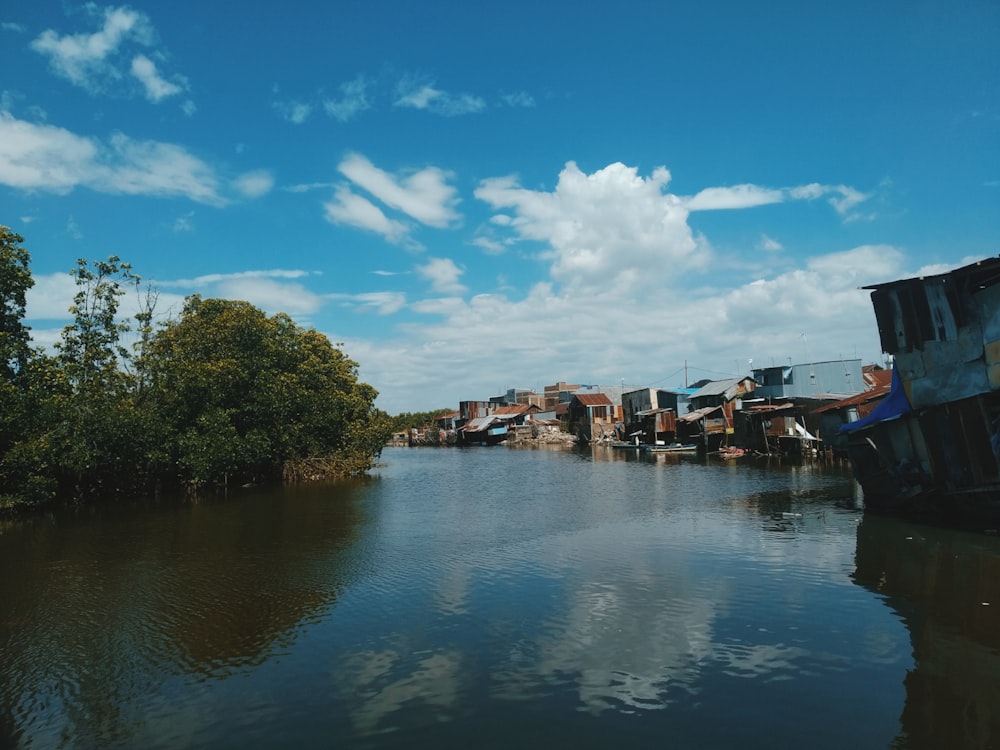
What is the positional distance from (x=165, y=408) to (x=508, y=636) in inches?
1019

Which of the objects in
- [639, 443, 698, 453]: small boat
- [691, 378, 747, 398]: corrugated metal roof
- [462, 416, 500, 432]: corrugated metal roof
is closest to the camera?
[639, 443, 698, 453]: small boat

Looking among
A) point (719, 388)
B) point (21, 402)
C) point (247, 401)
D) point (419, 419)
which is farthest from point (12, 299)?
point (419, 419)

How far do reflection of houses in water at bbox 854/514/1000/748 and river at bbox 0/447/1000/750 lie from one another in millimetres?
43

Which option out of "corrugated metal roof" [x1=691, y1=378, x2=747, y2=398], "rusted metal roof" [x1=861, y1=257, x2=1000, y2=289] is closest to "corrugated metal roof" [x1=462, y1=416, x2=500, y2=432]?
"corrugated metal roof" [x1=691, y1=378, x2=747, y2=398]

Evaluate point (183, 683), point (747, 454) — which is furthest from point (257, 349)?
point (747, 454)

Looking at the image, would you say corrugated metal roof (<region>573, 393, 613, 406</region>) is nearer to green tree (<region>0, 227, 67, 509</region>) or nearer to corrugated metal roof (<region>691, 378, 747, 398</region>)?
corrugated metal roof (<region>691, 378, 747, 398</region>)

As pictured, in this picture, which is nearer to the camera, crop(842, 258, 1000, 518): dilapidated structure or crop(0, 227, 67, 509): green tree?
crop(842, 258, 1000, 518): dilapidated structure

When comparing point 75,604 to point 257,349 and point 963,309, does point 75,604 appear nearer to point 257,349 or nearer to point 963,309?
point 963,309

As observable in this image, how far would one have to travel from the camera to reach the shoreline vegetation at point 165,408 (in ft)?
74.4

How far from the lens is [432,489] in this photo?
32.3 meters

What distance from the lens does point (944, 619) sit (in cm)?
1009

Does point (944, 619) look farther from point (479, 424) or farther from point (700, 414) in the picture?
point (479, 424)

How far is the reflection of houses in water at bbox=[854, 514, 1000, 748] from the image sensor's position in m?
6.95

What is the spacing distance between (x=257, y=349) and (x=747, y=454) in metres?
35.5
